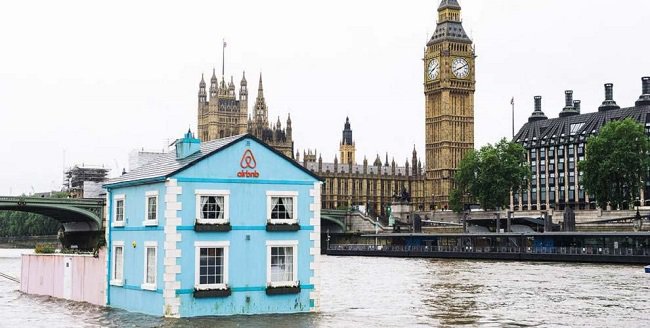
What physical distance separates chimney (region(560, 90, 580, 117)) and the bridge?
75.6 m

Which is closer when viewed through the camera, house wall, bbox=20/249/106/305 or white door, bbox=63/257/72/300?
house wall, bbox=20/249/106/305

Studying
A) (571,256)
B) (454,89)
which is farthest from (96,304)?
(454,89)

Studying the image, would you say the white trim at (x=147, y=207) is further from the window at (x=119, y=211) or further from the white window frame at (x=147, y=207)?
the window at (x=119, y=211)

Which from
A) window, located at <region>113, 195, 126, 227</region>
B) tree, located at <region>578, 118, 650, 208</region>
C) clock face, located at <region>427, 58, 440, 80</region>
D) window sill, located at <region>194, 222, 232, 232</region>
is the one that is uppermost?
clock face, located at <region>427, 58, 440, 80</region>

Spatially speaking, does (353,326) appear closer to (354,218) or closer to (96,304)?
(96,304)

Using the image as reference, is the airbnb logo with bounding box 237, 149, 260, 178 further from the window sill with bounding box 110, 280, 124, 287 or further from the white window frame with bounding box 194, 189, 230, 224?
the window sill with bounding box 110, 280, 124, 287

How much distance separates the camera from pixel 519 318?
34.3 metres

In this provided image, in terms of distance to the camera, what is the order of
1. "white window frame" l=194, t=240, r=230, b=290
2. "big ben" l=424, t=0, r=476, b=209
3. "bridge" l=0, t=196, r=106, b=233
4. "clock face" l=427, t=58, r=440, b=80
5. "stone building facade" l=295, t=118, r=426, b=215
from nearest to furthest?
"white window frame" l=194, t=240, r=230, b=290 < "bridge" l=0, t=196, r=106, b=233 < "big ben" l=424, t=0, r=476, b=209 < "clock face" l=427, t=58, r=440, b=80 < "stone building facade" l=295, t=118, r=426, b=215

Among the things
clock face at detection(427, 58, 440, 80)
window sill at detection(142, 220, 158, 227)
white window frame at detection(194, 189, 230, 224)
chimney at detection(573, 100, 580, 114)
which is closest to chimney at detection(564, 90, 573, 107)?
chimney at detection(573, 100, 580, 114)

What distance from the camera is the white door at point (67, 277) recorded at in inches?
1477

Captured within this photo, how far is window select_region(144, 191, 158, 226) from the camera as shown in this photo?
2990 centimetres

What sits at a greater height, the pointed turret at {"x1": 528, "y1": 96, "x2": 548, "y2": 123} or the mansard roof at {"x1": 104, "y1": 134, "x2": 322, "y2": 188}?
the pointed turret at {"x1": 528, "y1": 96, "x2": 548, "y2": 123}

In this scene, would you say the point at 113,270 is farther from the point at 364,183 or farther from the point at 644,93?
the point at 364,183

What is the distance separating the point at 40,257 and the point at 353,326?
667 inches
